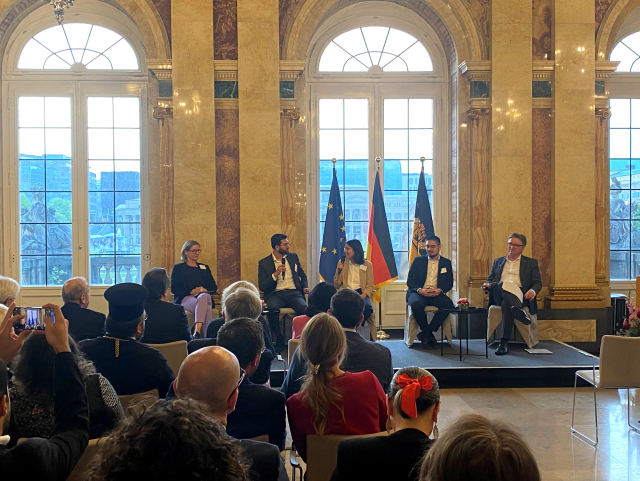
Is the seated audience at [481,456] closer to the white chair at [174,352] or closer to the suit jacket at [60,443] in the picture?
the suit jacket at [60,443]

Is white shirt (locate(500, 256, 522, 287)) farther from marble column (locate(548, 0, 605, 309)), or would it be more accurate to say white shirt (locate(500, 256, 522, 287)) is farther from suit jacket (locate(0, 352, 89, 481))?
suit jacket (locate(0, 352, 89, 481))

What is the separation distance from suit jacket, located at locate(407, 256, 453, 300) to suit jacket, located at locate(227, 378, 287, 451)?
4.72m

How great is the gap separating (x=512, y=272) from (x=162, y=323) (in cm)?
414

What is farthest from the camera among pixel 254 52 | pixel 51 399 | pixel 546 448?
pixel 254 52

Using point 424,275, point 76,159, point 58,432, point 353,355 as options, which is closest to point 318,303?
point 353,355

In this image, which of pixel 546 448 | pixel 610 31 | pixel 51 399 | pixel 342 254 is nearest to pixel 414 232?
pixel 342 254

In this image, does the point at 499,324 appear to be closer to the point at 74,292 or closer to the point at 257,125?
the point at 257,125

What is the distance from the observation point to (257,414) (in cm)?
257

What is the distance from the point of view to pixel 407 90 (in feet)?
Result: 28.3

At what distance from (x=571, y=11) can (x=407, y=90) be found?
2166mm

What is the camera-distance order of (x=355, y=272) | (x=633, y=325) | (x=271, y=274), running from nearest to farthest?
(x=633, y=325), (x=271, y=274), (x=355, y=272)

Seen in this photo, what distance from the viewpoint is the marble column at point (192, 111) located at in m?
7.56

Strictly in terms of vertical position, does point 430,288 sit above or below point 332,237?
below

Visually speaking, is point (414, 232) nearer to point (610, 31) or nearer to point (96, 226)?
point (610, 31)
